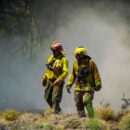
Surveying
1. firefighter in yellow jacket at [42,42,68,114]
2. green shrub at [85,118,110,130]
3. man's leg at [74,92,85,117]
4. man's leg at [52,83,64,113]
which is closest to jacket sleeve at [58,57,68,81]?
firefighter in yellow jacket at [42,42,68,114]

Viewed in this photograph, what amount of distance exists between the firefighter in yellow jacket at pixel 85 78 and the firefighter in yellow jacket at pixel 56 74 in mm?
520

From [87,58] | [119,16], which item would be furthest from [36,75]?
[87,58]

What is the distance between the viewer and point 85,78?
42.8ft

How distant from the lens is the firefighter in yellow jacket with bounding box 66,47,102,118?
12.9 m

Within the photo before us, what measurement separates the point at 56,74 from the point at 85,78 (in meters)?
1.03

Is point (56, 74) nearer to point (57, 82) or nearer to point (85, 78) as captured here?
point (57, 82)

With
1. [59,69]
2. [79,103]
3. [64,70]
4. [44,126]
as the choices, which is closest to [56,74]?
[59,69]

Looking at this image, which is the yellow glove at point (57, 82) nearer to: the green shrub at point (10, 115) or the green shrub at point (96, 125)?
the green shrub at point (10, 115)

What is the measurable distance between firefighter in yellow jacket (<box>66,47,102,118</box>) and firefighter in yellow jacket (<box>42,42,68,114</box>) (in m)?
0.52

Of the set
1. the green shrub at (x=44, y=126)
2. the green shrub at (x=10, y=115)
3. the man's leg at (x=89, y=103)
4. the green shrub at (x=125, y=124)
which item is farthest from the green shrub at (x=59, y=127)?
the green shrub at (x=10, y=115)

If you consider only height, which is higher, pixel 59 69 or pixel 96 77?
pixel 59 69

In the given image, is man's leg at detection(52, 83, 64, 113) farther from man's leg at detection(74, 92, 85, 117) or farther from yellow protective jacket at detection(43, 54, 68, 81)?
man's leg at detection(74, 92, 85, 117)

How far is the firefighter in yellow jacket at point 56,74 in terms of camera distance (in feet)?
44.7

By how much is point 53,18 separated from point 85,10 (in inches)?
250
